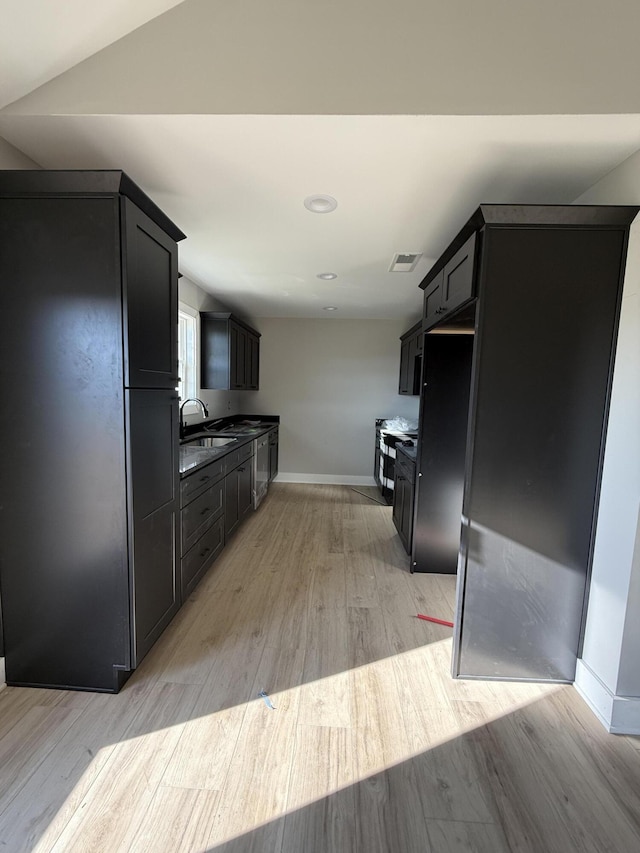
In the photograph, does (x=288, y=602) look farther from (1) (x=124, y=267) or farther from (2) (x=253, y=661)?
(1) (x=124, y=267)

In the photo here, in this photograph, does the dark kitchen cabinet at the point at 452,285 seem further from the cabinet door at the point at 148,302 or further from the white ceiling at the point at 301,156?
the cabinet door at the point at 148,302

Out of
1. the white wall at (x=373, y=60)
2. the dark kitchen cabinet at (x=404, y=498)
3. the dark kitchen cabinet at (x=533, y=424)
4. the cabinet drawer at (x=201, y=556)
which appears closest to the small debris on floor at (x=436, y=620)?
the dark kitchen cabinet at (x=533, y=424)

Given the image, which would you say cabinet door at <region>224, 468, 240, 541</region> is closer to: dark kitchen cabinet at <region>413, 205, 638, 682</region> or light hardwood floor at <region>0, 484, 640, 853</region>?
light hardwood floor at <region>0, 484, 640, 853</region>

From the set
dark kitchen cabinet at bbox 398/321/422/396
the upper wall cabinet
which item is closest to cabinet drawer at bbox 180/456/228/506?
the upper wall cabinet

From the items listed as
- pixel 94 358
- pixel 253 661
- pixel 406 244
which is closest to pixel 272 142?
pixel 94 358

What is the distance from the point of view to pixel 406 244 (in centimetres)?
265

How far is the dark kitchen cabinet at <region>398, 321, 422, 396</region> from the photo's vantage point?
431 centimetres

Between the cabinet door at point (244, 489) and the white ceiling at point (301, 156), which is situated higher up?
the white ceiling at point (301, 156)

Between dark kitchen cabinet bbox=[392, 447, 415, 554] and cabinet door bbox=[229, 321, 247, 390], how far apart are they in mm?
2104

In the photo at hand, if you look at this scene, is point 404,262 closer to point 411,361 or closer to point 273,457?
point 411,361

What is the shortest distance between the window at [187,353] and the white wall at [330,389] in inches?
71.9

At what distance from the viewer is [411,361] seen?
183 inches

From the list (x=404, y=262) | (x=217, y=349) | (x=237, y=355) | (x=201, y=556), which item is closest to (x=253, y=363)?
(x=237, y=355)

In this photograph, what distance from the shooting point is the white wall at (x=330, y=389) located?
5.70 meters
